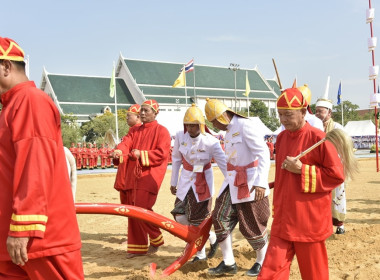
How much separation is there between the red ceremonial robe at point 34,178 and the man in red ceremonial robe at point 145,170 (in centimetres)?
344

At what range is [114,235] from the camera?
7.62 m

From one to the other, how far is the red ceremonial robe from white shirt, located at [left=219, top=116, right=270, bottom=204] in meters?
2.60

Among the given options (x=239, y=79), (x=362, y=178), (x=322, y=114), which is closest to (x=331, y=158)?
(x=322, y=114)

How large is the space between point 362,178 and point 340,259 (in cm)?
1128

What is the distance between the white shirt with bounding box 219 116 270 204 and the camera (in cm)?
478

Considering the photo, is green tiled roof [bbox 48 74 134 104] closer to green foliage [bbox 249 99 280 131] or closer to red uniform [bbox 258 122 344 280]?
green foliage [bbox 249 99 280 131]

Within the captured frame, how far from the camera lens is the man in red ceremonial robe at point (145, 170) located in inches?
238

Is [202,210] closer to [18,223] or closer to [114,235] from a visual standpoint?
[114,235]

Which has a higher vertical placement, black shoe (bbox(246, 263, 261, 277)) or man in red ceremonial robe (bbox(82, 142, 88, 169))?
man in red ceremonial robe (bbox(82, 142, 88, 169))

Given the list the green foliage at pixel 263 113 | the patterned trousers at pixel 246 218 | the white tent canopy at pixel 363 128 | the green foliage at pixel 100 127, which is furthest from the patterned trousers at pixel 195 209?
the green foliage at pixel 263 113

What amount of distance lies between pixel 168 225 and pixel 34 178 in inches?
101

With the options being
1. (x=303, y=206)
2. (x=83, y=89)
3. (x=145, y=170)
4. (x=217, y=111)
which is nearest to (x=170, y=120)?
(x=145, y=170)

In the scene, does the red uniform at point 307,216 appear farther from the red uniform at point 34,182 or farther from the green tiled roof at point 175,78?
the green tiled roof at point 175,78

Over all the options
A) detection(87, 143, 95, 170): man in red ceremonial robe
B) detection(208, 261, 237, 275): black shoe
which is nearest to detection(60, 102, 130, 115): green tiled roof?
detection(87, 143, 95, 170): man in red ceremonial robe
